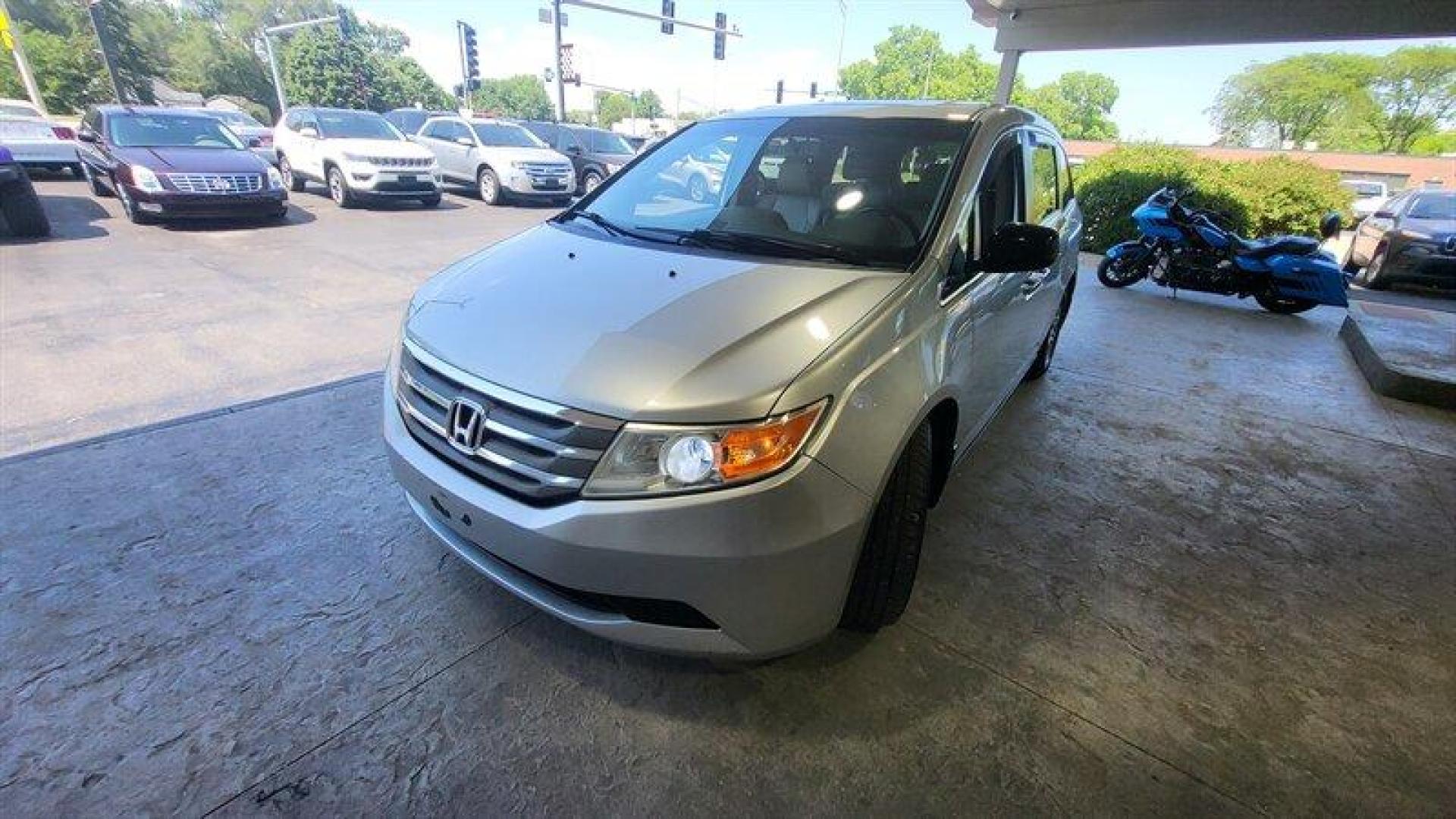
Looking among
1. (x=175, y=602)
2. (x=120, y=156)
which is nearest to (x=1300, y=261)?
(x=175, y=602)

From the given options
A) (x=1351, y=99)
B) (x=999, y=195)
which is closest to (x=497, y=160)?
(x=999, y=195)

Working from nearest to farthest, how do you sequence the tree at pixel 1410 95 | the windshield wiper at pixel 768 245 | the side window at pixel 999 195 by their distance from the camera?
the windshield wiper at pixel 768 245 < the side window at pixel 999 195 < the tree at pixel 1410 95

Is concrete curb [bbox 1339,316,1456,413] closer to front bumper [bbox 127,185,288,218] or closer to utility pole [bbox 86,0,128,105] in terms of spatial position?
front bumper [bbox 127,185,288,218]

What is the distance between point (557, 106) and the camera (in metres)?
20.7

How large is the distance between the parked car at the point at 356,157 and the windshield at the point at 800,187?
29.3 ft

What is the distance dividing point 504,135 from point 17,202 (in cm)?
708

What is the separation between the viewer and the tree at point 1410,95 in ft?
125

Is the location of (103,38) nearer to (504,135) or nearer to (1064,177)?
(504,135)

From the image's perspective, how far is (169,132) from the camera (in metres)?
8.07

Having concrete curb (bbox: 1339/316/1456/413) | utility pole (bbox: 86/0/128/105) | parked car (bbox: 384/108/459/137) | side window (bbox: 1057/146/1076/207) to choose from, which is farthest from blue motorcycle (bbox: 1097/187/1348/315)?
utility pole (bbox: 86/0/128/105)

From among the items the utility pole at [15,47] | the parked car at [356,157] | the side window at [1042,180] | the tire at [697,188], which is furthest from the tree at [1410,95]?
the utility pole at [15,47]

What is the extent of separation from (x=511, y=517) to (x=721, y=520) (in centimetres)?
52

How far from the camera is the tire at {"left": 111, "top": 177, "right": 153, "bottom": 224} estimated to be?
7.68 m

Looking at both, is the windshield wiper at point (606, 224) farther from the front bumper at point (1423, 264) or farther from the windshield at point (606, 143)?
the windshield at point (606, 143)
